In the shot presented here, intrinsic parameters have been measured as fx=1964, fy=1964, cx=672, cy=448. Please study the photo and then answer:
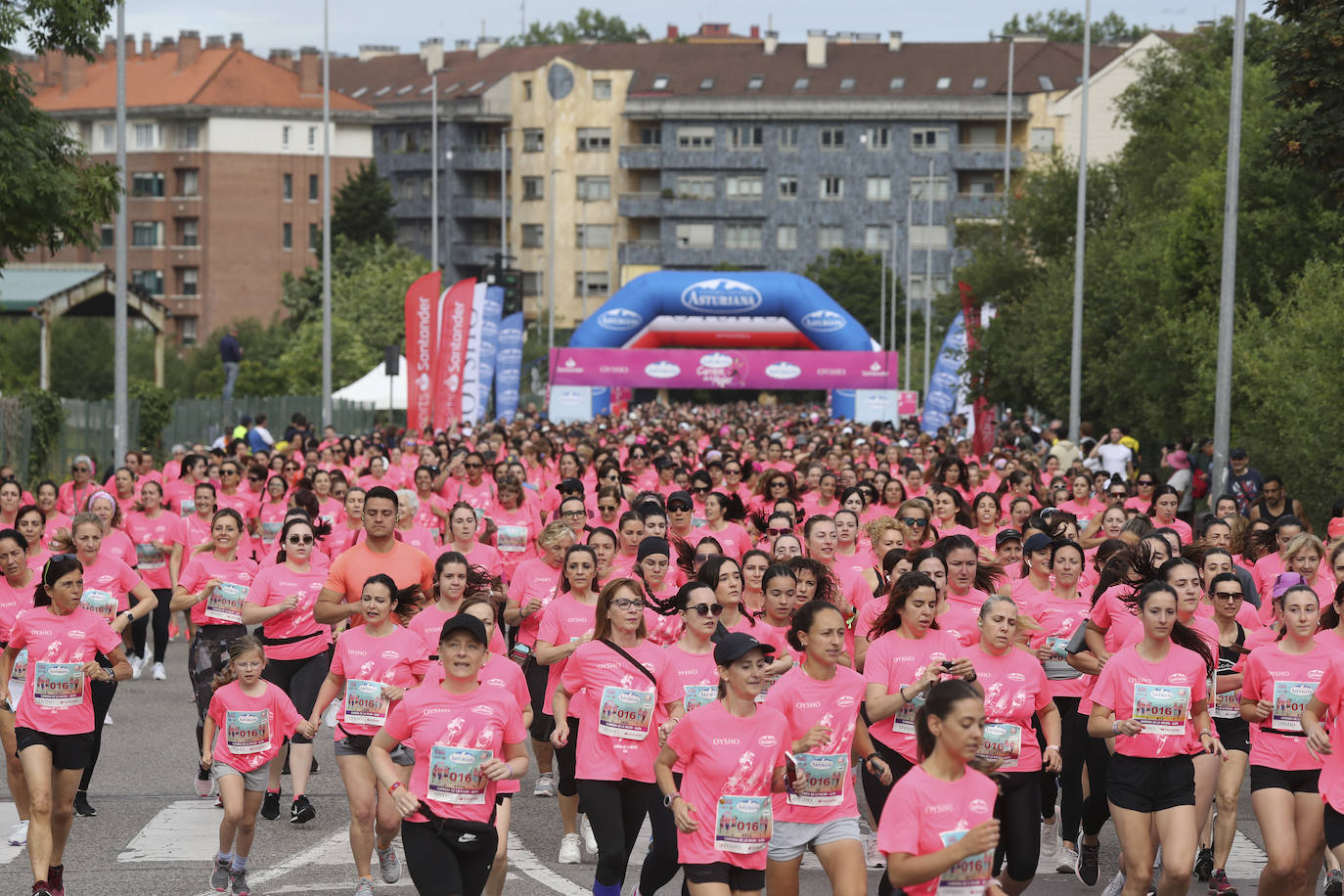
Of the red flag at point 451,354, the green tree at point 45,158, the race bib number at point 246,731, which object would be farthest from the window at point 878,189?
the race bib number at point 246,731

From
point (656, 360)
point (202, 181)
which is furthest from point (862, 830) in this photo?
point (202, 181)

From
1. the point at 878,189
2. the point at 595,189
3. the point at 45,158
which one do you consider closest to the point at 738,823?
the point at 45,158

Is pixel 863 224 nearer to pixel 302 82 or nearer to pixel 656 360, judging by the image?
pixel 302 82

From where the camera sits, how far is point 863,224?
9975 cm

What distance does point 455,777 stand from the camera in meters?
7.50

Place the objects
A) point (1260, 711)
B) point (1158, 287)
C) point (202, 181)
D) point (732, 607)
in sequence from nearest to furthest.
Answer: point (1260, 711)
point (732, 607)
point (1158, 287)
point (202, 181)

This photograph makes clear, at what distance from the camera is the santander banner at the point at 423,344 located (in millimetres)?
37031

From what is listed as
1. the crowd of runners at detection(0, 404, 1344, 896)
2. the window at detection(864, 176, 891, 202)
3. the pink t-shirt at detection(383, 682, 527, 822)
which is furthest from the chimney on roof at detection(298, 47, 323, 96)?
the pink t-shirt at detection(383, 682, 527, 822)

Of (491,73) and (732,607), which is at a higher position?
(491,73)

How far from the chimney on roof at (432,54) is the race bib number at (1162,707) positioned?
101 meters

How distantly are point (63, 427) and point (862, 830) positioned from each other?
72.5 feet

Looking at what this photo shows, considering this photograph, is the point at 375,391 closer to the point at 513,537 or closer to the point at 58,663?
the point at 513,537

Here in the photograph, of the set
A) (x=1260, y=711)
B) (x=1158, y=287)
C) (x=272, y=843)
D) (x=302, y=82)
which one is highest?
(x=302, y=82)

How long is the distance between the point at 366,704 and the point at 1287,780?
4.22 meters
